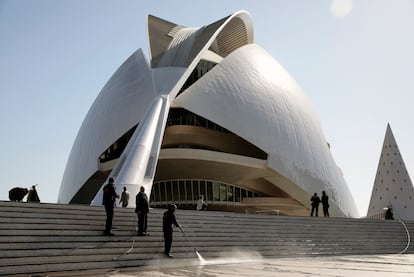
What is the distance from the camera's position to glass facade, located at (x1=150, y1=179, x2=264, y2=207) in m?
28.9

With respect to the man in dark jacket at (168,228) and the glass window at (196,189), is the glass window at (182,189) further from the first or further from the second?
the man in dark jacket at (168,228)

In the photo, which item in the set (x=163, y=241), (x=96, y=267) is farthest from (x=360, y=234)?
(x=96, y=267)

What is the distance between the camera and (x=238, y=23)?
3625cm

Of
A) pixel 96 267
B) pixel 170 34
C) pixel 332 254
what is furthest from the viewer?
pixel 170 34

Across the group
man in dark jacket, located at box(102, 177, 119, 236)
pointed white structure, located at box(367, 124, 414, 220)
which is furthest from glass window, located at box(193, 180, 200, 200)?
man in dark jacket, located at box(102, 177, 119, 236)

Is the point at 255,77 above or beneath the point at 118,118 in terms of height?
above

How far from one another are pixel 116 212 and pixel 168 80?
16072 mm

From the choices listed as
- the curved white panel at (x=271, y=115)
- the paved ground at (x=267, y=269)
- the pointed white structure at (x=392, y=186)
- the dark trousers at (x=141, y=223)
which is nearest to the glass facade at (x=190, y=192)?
the curved white panel at (x=271, y=115)

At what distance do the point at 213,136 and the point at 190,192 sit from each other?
3975 mm

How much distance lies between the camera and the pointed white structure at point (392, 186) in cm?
3069

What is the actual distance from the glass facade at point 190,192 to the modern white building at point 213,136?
65 mm

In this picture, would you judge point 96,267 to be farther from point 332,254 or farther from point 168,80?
point 168,80

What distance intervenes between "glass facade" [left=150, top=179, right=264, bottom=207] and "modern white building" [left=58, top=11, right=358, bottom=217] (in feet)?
0.21

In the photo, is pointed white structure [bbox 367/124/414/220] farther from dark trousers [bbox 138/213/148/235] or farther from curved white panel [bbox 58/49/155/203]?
dark trousers [bbox 138/213/148/235]
